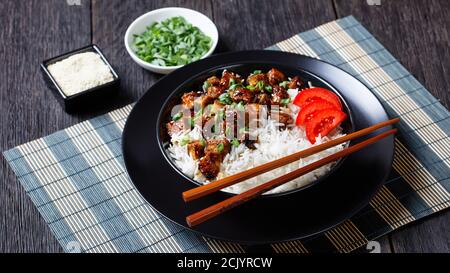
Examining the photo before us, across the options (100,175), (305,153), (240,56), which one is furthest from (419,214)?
(100,175)

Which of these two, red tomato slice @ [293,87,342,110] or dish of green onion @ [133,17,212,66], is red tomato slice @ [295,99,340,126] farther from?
dish of green onion @ [133,17,212,66]

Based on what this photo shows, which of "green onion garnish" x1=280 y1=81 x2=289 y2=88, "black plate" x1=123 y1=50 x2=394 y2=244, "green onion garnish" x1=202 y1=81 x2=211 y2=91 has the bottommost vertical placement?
"black plate" x1=123 y1=50 x2=394 y2=244

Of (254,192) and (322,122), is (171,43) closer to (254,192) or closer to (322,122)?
(322,122)

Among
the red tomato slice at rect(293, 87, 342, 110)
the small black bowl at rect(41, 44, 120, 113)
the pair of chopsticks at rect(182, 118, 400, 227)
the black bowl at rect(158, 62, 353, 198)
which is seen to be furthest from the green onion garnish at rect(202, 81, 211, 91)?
the pair of chopsticks at rect(182, 118, 400, 227)

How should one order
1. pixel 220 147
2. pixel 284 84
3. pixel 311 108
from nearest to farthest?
pixel 220 147 < pixel 311 108 < pixel 284 84

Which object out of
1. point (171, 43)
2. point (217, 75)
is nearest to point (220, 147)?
point (217, 75)
